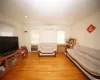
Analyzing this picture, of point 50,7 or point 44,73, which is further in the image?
point 44,73

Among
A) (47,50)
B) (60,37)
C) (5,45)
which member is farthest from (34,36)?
(5,45)

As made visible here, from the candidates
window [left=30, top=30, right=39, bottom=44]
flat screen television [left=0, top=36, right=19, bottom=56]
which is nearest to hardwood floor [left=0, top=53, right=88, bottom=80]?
flat screen television [left=0, top=36, right=19, bottom=56]

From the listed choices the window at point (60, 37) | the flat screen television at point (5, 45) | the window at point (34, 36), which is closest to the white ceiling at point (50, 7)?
the flat screen television at point (5, 45)

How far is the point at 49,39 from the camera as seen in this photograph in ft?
18.4

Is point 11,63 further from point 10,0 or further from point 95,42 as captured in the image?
point 95,42

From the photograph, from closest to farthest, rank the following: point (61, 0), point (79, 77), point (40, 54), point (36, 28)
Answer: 1. point (61, 0)
2. point (79, 77)
3. point (40, 54)
4. point (36, 28)

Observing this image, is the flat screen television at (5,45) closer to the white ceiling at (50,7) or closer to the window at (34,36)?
the white ceiling at (50,7)

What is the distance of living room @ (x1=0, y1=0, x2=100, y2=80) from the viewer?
210 centimetres

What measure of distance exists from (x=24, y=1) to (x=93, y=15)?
2.68m

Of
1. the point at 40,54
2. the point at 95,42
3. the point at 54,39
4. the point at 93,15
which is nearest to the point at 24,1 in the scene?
the point at 93,15

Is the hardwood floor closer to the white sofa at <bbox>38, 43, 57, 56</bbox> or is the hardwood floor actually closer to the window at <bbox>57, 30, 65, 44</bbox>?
the white sofa at <bbox>38, 43, 57, 56</bbox>

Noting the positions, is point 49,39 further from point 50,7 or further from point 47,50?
point 50,7

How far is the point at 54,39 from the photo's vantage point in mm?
5621

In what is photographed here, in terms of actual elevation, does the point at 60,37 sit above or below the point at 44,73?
above
